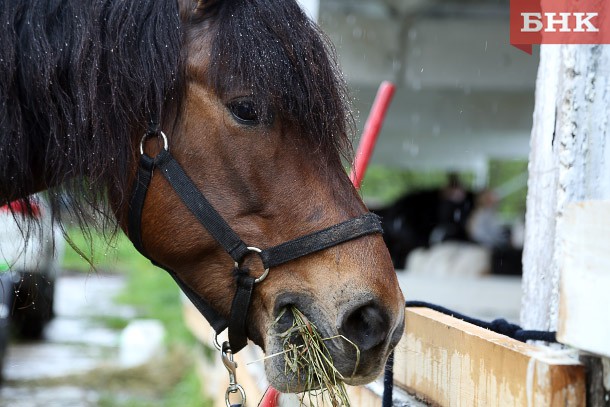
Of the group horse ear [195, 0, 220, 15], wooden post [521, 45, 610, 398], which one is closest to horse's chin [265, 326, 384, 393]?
wooden post [521, 45, 610, 398]

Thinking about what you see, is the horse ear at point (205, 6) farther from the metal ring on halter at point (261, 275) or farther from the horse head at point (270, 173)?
the metal ring on halter at point (261, 275)

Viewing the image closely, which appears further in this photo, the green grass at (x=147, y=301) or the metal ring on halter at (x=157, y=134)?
the green grass at (x=147, y=301)

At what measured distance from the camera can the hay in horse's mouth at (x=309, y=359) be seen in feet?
5.34

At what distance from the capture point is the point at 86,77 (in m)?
1.77

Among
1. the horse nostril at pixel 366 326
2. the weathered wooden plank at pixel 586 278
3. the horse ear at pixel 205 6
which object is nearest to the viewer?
the weathered wooden plank at pixel 586 278

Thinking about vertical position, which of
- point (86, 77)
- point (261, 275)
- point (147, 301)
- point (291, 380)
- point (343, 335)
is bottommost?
point (147, 301)

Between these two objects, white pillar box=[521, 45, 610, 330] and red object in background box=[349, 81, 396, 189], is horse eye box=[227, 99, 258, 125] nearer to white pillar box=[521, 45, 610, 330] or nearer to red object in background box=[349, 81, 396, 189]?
white pillar box=[521, 45, 610, 330]

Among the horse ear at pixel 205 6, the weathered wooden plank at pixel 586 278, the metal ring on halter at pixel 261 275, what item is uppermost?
the horse ear at pixel 205 6

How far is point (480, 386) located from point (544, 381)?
263 millimetres

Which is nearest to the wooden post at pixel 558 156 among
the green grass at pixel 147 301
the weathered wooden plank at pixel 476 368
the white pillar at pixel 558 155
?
the white pillar at pixel 558 155

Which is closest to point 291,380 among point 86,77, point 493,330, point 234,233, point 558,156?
point 234,233

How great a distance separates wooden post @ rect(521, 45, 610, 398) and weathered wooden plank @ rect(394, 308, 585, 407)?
0.24 metres

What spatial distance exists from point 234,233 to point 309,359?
35 centimetres

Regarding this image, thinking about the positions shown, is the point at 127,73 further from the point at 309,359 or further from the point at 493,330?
the point at 493,330
